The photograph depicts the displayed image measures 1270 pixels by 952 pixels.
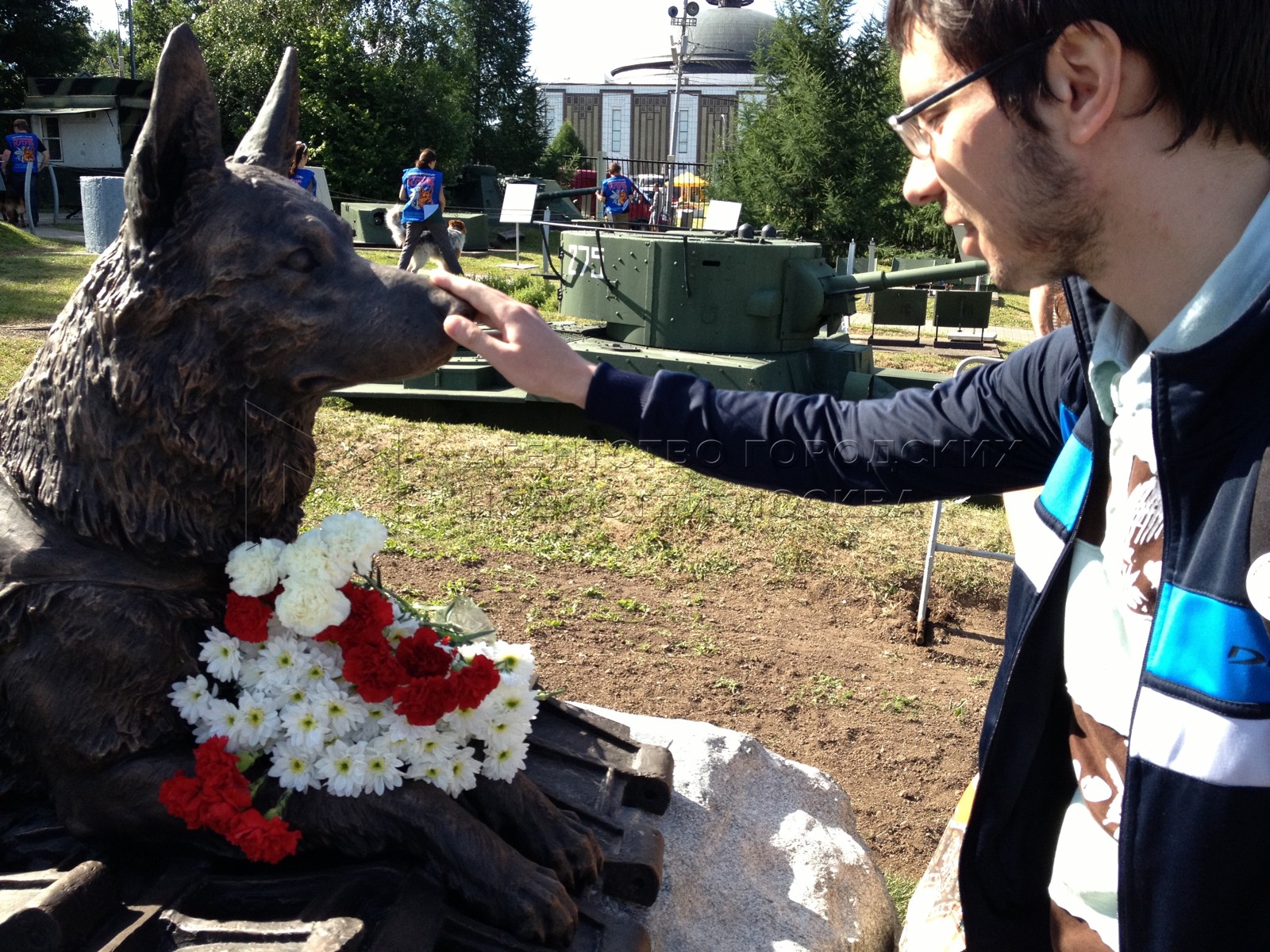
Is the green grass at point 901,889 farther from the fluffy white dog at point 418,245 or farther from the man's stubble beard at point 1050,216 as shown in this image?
the fluffy white dog at point 418,245

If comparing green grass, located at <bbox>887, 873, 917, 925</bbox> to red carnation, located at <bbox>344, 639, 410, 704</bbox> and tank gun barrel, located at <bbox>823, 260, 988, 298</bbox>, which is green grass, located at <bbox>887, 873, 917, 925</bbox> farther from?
tank gun barrel, located at <bbox>823, 260, 988, 298</bbox>

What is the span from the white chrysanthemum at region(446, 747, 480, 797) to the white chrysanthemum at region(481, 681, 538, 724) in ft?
0.37

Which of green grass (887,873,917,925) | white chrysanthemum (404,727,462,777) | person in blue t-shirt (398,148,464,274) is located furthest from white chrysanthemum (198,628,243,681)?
person in blue t-shirt (398,148,464,274)

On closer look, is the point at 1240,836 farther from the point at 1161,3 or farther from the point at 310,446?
the point at 310,446

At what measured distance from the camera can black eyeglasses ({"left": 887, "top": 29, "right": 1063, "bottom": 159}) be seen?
147 centimetres

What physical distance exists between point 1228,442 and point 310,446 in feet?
5.05

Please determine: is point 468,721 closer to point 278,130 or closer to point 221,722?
point 221,722

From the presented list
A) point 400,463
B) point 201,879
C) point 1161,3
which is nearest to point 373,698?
point 201,879

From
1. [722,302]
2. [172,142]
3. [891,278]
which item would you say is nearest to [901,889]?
[172,142]

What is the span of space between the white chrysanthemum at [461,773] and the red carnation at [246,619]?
420 millimetres

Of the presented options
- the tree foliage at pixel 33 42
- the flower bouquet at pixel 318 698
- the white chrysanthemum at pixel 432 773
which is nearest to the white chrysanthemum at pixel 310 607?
the flower bouquet at pixel 318 698

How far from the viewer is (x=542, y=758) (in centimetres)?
266

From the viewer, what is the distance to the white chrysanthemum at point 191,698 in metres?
2.01

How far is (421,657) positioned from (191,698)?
41 cm
